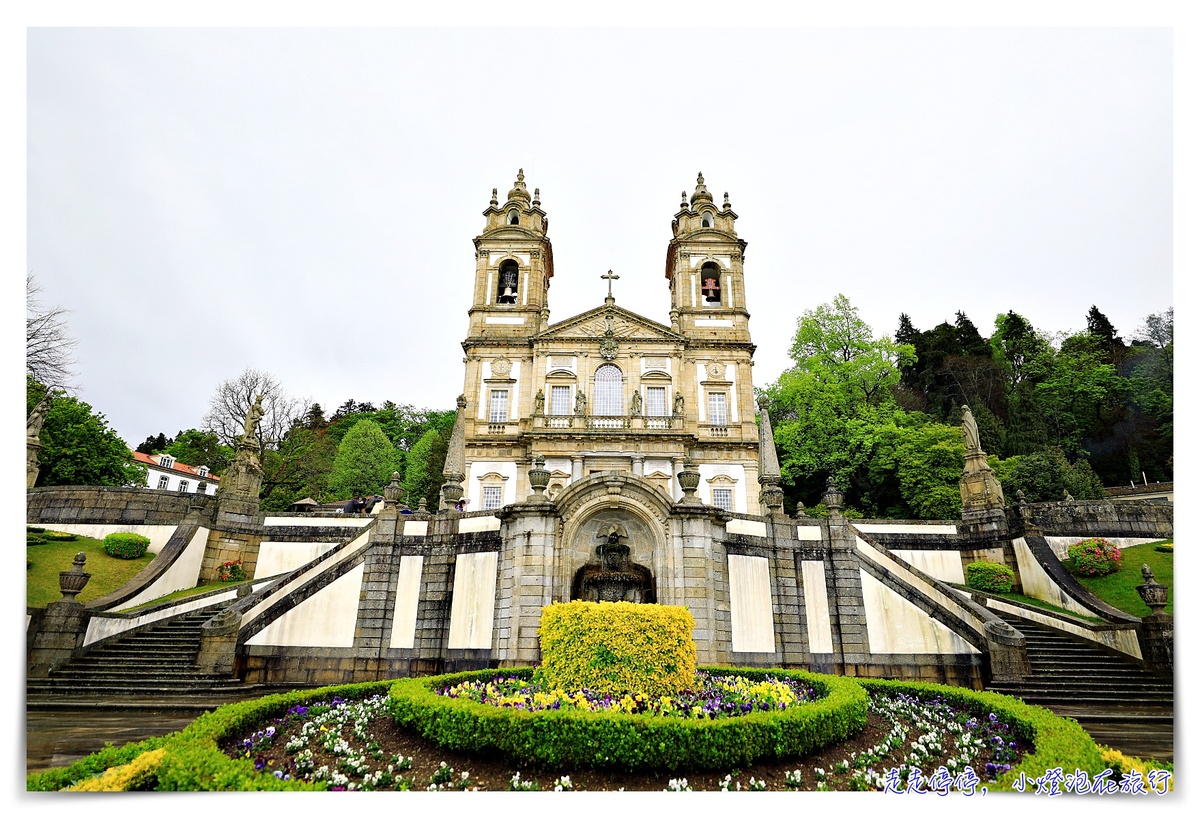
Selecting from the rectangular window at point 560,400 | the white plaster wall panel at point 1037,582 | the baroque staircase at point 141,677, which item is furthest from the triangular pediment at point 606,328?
the baroque staircase at point 141,677

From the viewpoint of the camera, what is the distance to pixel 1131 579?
16.1 metres

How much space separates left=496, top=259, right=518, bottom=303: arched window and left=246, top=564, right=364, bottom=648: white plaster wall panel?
2239 cm

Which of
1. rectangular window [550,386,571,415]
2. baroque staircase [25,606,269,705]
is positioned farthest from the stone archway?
rectangular window [550,386,571,415]

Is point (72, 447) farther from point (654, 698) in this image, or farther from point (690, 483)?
point (654, 698)

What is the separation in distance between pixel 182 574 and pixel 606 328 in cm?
2060

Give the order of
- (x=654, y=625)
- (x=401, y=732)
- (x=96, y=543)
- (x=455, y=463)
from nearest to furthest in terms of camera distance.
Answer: (x=401, y=732), (x=654, y=625), (x=96, y=543), (x=455, y=463)

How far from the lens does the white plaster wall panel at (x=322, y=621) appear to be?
44.2 feet

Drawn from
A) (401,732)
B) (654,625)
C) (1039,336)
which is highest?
(1039,336)

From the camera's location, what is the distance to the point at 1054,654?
13.4 meters

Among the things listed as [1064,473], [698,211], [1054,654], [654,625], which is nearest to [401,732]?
[654,625]

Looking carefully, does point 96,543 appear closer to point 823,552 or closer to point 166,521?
point 166,521

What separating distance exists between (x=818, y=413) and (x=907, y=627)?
2084 centimetres

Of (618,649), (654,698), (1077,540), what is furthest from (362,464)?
(1077,540)

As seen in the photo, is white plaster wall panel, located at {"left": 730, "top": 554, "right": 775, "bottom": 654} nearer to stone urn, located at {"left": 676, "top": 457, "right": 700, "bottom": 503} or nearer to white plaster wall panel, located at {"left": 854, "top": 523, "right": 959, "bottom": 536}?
stone urn, located at {"left": 676, "top": 457, "right": 700, "bottom": 503}
